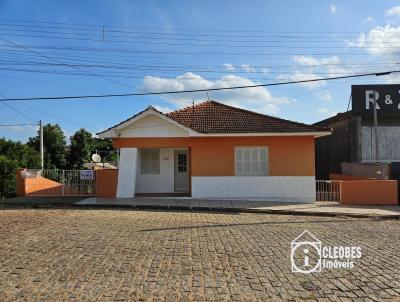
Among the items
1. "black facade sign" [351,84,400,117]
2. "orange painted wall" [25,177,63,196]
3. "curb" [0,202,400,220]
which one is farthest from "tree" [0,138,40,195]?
"black facade sign" [351,84,400,117]

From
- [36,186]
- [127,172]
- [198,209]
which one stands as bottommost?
[198,209]

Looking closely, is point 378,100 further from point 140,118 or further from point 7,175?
point 7,175

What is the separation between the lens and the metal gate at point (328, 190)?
690 inches

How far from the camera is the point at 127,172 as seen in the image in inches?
701

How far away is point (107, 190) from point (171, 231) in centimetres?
869

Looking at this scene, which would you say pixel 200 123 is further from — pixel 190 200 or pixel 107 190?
pixel 107 190

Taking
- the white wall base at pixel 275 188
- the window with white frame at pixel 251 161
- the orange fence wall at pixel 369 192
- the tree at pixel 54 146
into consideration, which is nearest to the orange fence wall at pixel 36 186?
the white wall base at pixel 275 188

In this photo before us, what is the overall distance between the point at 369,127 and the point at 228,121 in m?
10.3

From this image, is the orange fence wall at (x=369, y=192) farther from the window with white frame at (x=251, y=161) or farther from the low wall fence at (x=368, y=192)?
the window with white frame at (x=251, y=161)

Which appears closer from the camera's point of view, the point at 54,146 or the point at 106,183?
the point at 106,183

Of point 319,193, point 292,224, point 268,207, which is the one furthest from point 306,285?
point 319,193

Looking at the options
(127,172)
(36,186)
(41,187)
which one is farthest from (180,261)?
(36,186)

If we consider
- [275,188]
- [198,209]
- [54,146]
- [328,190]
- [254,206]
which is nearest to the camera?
[198,209]

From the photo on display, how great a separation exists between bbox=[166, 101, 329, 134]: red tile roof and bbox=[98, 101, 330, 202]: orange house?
4 centimetres
